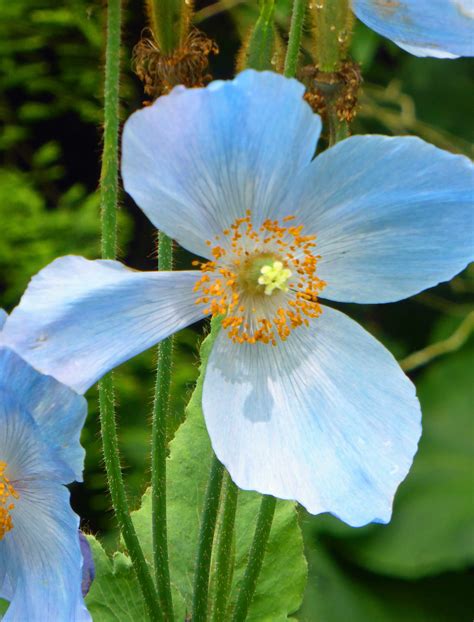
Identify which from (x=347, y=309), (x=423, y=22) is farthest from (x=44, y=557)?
(x=347, y=309)

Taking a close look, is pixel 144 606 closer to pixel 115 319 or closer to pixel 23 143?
pixel 115 319

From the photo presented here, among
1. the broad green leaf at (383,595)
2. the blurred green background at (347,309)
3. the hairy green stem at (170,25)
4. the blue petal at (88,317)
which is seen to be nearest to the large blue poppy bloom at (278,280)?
the blue petal at (88,317)

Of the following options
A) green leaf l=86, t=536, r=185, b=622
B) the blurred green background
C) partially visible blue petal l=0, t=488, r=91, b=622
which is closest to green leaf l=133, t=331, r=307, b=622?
green leaf l=86, t=536, r=185, b=622

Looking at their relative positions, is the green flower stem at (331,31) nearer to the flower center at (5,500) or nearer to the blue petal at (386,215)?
the blue petal at (386,215)

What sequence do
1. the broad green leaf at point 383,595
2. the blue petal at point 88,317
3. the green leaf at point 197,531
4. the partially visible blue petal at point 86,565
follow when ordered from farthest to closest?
the broad green leaf at point 383,595 → the green leaf at point 197,531 → the partially visible blue petal at point 86,565 → the blue petal at point 88,317

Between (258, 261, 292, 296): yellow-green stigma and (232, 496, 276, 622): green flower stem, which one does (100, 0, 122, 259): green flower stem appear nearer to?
(258, 261, 292, 296): yellow-green stigma

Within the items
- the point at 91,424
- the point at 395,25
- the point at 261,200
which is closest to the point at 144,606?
the point at 261,200
